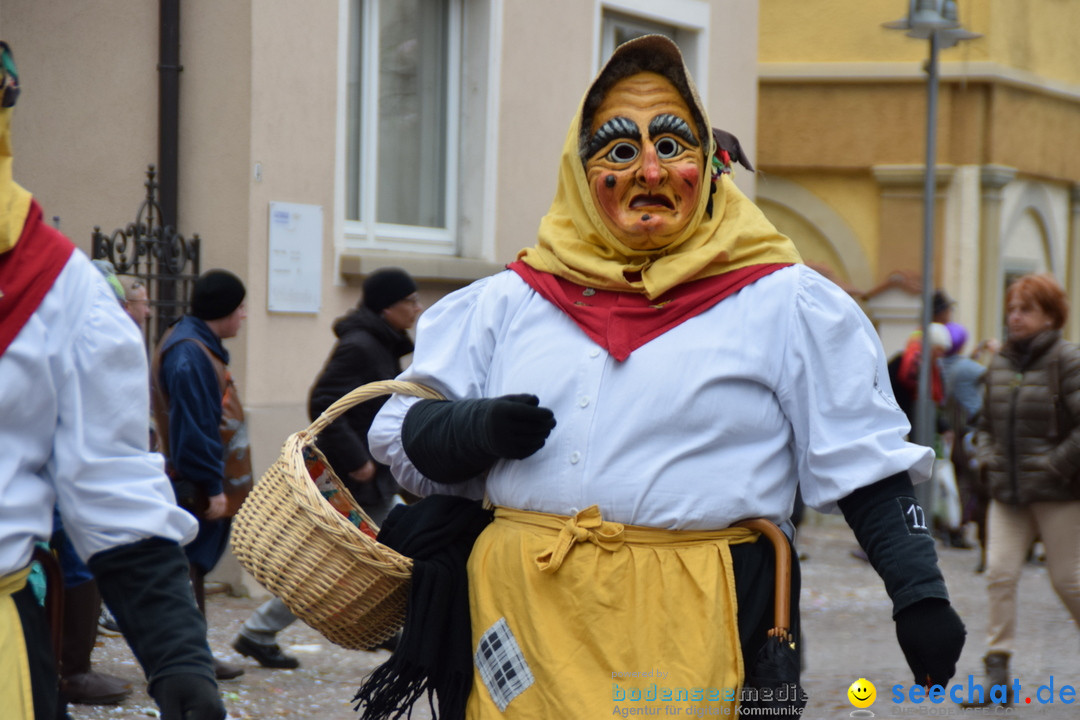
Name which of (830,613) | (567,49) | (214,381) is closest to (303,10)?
(567,49)

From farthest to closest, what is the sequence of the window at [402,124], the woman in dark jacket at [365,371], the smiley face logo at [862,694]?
the window at [402,124] → the woman in dark jacket at [365,371] → the smiley face logo at [862,694]

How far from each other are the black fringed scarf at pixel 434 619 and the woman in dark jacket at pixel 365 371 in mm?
3466

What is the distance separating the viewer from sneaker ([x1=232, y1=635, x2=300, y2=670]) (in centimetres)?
646

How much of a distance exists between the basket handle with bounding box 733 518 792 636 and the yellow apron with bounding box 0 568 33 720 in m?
1.35

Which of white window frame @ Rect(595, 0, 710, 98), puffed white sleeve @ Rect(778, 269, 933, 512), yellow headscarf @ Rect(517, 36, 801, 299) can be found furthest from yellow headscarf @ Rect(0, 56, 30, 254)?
white window frame @ Rect(595, 0, 710, 98)

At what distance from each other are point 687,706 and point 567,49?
8.02m

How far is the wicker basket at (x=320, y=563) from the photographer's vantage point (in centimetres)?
291

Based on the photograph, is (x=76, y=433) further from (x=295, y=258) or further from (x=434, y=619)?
(x=295, y=258)

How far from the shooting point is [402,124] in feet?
31.0

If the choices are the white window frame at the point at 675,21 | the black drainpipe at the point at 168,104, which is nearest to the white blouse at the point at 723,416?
the black drainpipe at the point at 168,104

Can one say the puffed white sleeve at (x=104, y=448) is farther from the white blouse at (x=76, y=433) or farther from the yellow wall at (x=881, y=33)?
the yellow wall at (x=881, y=33)

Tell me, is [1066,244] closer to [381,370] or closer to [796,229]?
[796,229]

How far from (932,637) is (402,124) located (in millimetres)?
7242

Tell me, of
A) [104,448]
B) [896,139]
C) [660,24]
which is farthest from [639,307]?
[896,139]
